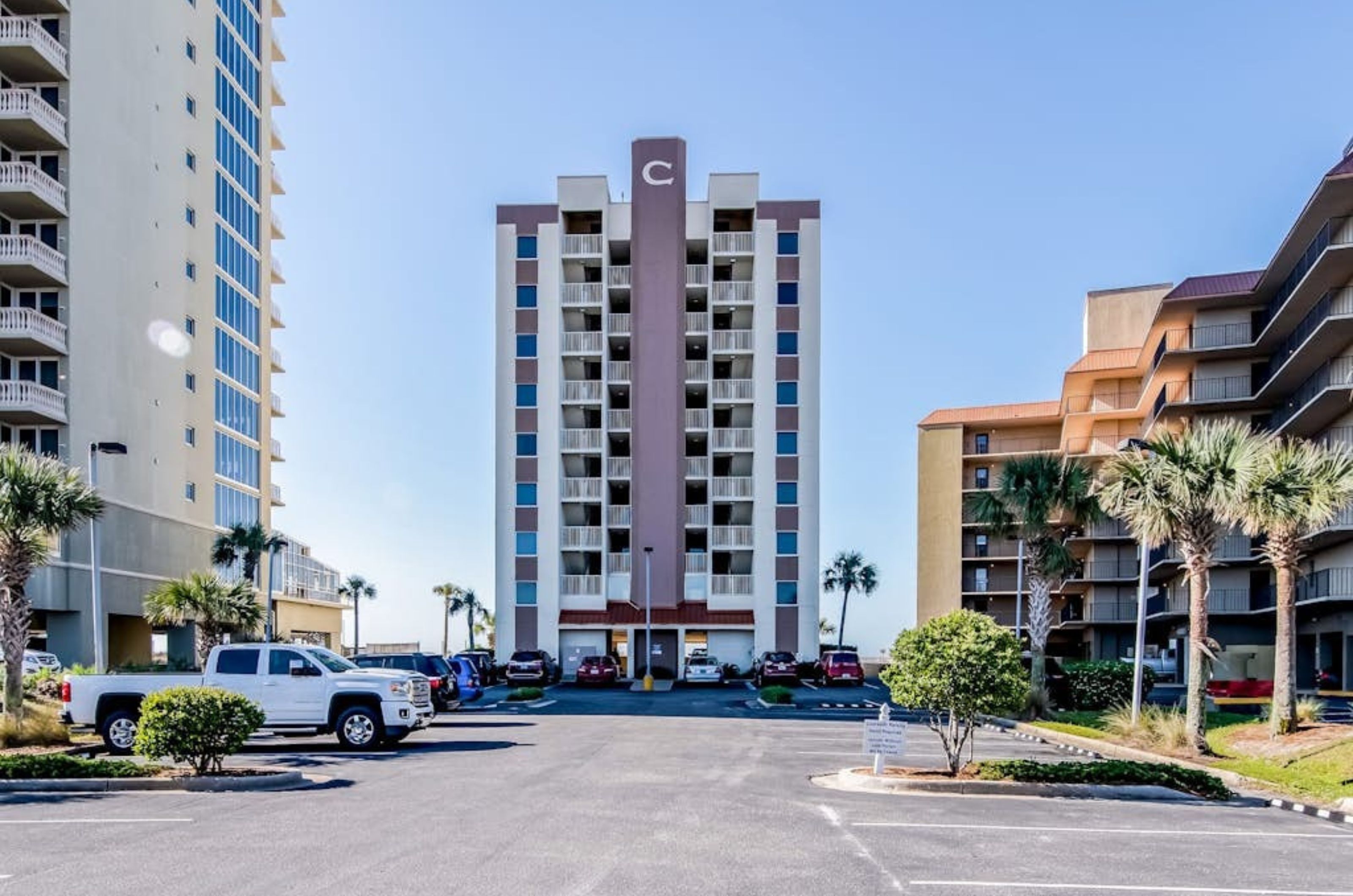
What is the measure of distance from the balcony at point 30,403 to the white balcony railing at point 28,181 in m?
6.62

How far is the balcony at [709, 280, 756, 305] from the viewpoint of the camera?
66.2m

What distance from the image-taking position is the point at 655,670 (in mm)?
62438

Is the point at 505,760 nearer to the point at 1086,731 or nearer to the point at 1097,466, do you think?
the point at 1086,731

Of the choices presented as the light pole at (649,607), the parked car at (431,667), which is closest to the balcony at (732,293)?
the light pole at (649,607)

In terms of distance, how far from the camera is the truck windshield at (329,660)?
885 inches

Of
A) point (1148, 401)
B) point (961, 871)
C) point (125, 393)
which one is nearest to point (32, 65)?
point (125, 393)

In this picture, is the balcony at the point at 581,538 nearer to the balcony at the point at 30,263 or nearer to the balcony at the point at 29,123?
the balcony at the point at 30,263

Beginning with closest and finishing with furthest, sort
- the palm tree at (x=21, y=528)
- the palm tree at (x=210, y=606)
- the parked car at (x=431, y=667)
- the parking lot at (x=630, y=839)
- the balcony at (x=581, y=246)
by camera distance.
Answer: the parking lot at (x=630, y=839) < the palm tree at (x=21, y=528) < the parked car at (x=431, y=667) < the palm tree at (x=210, y=606) < the balcony at (x=581, y=246)

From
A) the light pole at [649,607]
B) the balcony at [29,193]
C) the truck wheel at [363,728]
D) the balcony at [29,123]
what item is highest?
the balcony at [29,123]

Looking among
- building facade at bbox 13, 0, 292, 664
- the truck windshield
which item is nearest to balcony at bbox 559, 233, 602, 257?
building facade at bbox 13, 0, 292, 664

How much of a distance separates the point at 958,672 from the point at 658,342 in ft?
161

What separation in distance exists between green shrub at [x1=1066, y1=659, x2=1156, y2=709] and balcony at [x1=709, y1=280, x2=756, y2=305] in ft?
118

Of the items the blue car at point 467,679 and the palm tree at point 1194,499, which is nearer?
the palm tree at point 1194,499

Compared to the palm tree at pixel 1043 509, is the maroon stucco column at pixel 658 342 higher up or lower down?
higher up
